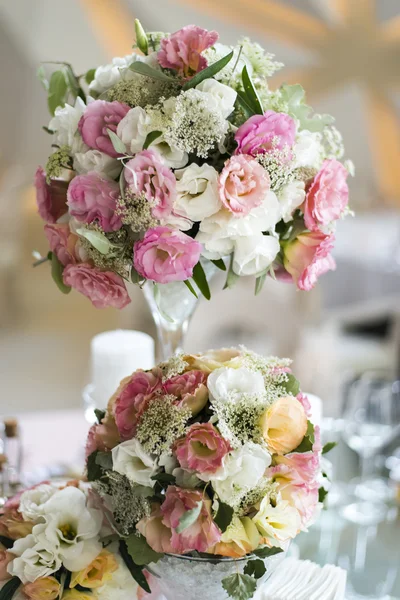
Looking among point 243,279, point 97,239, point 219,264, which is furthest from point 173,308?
point 243,279

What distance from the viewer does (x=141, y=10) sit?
393 centimetres

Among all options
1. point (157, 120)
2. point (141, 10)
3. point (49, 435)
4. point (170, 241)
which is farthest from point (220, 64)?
point (141, 10)

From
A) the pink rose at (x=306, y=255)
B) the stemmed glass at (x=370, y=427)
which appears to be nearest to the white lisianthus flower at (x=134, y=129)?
the pink rose at (x=306, y=255)

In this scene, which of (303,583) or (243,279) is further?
(243,279)

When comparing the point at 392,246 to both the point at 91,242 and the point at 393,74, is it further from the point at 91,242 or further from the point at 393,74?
the point at 91,242

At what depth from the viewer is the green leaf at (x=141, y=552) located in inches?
27.7

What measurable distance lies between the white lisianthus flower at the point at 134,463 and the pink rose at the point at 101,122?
299mm

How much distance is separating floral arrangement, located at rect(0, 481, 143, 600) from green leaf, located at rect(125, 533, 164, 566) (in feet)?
0.23

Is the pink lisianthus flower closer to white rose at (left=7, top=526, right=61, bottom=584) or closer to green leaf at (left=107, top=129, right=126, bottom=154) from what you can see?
green leaf at (left=107, top=129, right=126, bottom=154)

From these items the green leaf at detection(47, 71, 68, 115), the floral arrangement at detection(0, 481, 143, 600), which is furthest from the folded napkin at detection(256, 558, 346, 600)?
the green leaf at detection(47, 71, 68, 115)

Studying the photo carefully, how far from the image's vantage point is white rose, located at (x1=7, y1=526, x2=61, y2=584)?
740 mm

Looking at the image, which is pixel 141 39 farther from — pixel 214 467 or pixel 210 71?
pixel 214 467

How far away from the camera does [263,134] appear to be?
742 mm

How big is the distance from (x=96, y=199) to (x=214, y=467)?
29 cm
